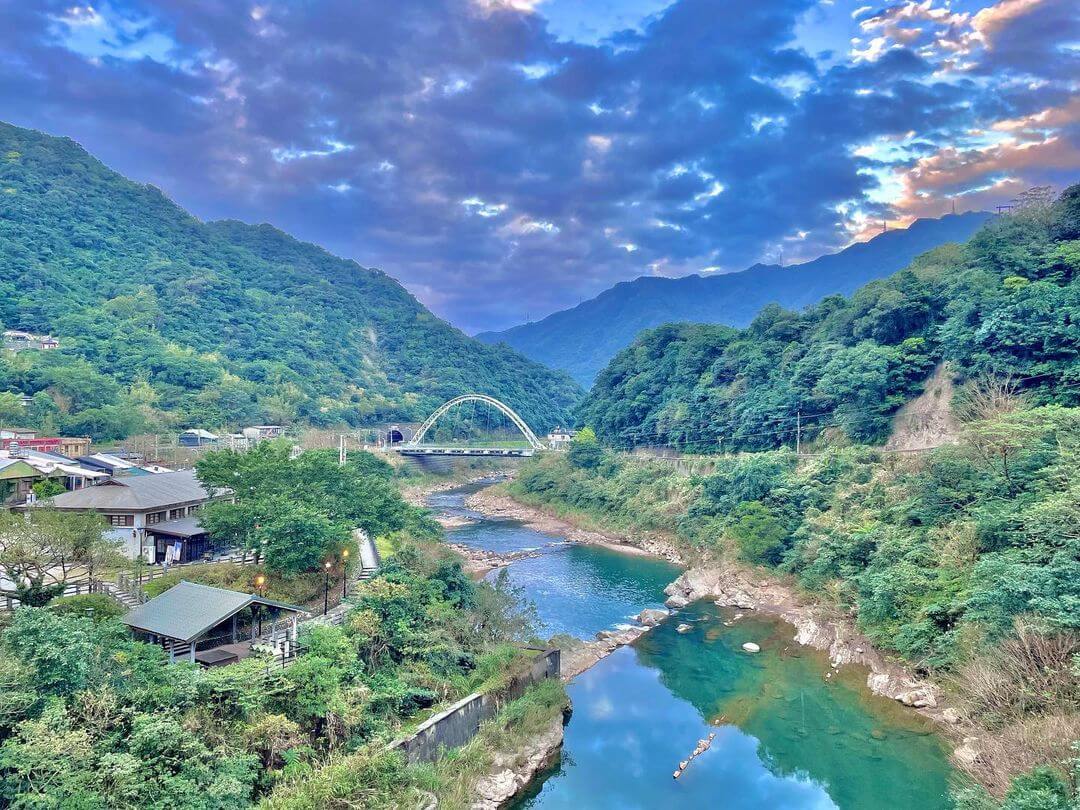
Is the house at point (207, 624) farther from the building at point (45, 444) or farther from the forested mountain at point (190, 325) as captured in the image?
the forested mountain at point (190, 325)

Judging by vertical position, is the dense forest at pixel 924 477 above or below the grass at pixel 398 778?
above

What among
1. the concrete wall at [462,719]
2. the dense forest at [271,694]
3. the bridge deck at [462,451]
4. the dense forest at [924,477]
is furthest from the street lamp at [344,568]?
the bridge deck at [462,451]

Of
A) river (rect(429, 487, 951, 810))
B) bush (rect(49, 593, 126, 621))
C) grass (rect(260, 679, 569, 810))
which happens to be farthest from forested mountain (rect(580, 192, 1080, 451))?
bush (rect(49, 593, 126, 621))

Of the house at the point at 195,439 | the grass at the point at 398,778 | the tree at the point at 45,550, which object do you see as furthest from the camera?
the house at the point at 195,439

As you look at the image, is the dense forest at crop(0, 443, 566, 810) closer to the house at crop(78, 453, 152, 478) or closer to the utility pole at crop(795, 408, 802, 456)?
the house at crop(78, 453, 152, 478)

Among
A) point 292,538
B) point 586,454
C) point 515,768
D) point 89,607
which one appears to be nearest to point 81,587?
point 89,607

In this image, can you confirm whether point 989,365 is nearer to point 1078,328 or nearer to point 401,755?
point 1078,328

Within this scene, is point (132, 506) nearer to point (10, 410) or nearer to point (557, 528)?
point (10, 410)

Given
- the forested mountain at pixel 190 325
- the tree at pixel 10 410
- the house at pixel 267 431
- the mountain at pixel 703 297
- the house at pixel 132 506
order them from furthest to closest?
the mountain at pixel 703 297
the house at pixel 267 431
the forested mountain at pixel 190 325
the tree at pixel 10 410
the house at pixel 132 506
